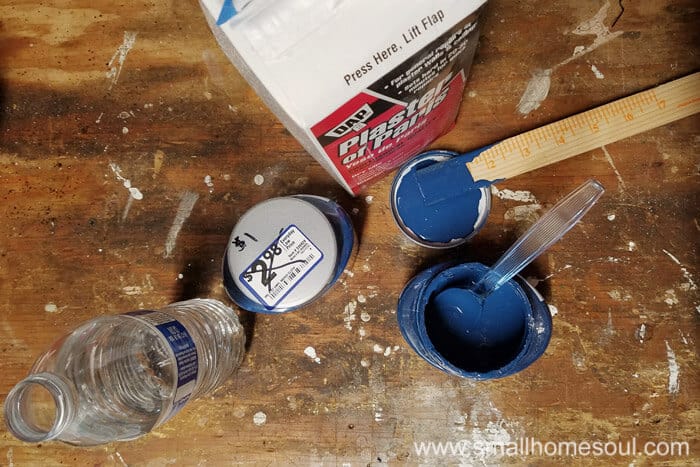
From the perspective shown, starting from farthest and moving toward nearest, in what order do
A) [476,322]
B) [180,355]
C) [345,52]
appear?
1. [476,322]
2. [180,355]
3. [345,52]

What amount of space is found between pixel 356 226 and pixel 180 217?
9.8 inches

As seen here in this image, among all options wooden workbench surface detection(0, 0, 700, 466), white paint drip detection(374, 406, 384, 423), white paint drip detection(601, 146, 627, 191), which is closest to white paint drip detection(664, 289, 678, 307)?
wooden workbench surface detection(0, 0, 700, 466)

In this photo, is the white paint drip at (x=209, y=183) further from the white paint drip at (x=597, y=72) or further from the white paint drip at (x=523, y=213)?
the white paint drip at (x=597, y=72)

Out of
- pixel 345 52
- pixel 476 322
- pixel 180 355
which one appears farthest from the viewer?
pixel 476 322

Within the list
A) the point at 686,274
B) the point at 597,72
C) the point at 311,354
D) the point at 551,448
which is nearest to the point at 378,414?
the point at 311,354

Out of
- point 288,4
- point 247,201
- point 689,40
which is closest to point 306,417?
point 247,201

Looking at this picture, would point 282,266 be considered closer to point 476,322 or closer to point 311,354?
point 311,354

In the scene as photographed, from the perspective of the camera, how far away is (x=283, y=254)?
647 mm

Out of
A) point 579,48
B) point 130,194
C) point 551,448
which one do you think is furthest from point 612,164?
point 130,194

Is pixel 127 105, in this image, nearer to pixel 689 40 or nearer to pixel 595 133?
pixel 595 133

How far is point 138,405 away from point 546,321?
488mm

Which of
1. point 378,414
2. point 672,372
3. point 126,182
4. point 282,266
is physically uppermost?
point 126,182

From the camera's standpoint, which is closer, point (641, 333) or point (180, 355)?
point (180, 355)

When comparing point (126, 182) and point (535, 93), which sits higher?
point (126, 182)
